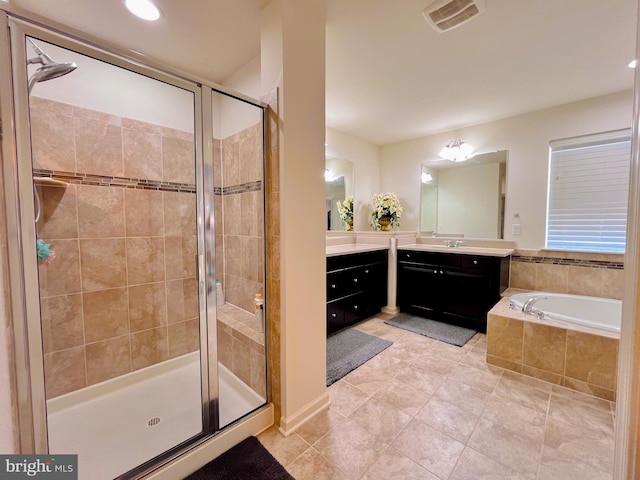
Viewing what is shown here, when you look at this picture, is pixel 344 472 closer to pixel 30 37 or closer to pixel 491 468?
pixel 491 468

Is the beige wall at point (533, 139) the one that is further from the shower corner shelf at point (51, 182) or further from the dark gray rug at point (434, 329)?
the shower corner shelf at point (51, 182)

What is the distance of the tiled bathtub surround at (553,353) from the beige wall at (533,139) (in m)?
1.35

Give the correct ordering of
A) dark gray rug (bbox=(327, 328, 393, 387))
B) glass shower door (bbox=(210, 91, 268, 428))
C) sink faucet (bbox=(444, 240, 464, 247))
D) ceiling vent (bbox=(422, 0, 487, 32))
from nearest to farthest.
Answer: ceiling vent (bbox=(422, 0, 487, 32))
glass shower door (bbox=(210, 91, 268, 428))
dark gray rug (bbox=(327, 328, 393, 387))
sink faucet (bbox=(444, 240, 464, 247))

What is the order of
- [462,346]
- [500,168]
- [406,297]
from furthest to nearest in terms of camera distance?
[406,297] → [500,168] → [462,346]

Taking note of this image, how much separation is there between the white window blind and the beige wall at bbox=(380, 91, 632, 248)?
88 millimetres

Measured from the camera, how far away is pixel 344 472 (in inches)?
49.1

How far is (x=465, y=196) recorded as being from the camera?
3473mm

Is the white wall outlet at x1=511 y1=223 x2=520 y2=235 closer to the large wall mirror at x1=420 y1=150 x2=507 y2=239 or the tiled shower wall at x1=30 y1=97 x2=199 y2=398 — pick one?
the large wall mirror at x1=420 y1=150 x2=507 y2=239

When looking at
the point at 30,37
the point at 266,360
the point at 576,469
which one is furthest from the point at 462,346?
the point at 30,37

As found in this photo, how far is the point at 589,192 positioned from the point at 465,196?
1166 mm

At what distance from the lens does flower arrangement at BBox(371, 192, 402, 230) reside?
3670 millimetres

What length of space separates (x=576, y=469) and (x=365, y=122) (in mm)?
3333

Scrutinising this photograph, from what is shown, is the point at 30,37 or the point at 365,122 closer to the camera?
the point at 30,37

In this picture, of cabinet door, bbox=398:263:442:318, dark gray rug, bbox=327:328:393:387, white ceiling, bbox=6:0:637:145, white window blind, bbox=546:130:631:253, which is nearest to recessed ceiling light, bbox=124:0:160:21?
white ceiling, bbox=6:0:637:145
